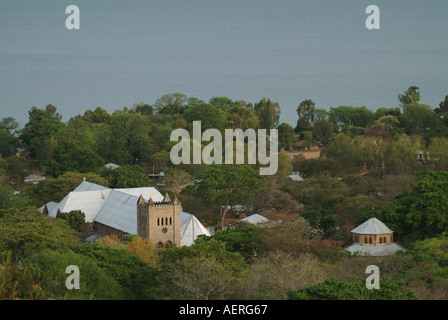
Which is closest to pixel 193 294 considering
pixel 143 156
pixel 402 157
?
pixel 402 157

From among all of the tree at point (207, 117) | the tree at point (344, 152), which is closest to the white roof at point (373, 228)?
the tree at point (344, 152)

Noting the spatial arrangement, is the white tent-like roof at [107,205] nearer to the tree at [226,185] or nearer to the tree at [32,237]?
the tree at [226,185]

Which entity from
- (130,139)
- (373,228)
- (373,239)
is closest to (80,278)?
(373,239)

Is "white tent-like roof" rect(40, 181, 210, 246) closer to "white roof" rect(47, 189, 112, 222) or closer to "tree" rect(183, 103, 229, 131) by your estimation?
"white roof" rect(47, 189, 112, 222)

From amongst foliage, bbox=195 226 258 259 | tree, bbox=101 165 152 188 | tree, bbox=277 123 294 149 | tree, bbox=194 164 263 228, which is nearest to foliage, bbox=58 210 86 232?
tree, bbox=194 164 263 228

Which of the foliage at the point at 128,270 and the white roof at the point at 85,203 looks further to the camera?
the white roof at the point at 85,203
